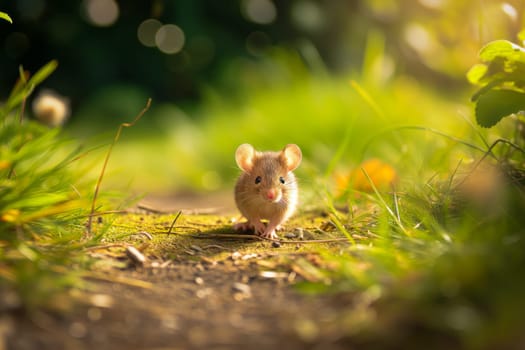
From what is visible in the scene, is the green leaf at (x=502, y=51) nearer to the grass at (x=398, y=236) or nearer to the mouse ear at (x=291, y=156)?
the grass at (x=398, y=236)

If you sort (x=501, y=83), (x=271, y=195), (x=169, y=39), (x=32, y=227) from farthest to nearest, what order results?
(x=169, y=39)
(x=271, y=195)
(x=501, y=83)
(x=32, y=227)

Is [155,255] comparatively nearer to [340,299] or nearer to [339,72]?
[340,299]

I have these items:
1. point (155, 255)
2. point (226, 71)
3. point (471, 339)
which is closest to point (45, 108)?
point (155, 255)

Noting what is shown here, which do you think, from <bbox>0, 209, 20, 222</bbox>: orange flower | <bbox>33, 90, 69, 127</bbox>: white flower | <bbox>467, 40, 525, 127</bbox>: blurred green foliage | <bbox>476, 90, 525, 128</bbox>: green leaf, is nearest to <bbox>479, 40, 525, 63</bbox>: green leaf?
<bbox>467, 40, 525, 127</bbox>: blurred green foliage

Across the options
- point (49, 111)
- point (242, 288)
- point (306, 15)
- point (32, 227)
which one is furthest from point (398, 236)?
point (306, 15)

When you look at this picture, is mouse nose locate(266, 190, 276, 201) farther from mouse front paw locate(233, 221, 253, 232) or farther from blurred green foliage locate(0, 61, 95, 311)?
blurred green foliage locate(0, 61, 95, 311)

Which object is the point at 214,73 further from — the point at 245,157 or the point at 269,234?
the point at 269,234

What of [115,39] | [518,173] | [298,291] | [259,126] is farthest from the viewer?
[115,39]
